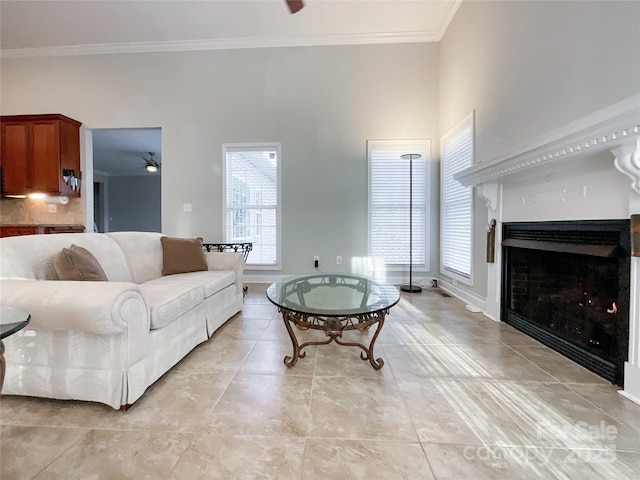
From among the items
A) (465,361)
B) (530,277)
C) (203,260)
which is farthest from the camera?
(203,260)

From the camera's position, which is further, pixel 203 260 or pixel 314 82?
pixel 314 82

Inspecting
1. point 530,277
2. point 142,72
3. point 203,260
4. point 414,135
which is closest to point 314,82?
point 414,135

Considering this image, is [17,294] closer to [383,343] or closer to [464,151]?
[383,343]

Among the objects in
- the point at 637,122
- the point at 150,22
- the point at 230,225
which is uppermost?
the point at 150,22

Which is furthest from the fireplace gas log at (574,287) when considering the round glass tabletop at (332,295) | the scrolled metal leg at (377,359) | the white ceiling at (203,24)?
the white ceiling at (203,24)

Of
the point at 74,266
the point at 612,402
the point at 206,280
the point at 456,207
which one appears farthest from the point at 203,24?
the point at 612,402

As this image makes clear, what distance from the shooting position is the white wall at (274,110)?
151 inches

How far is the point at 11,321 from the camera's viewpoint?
2.94 feet

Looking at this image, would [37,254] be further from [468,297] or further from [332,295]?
[468,297]

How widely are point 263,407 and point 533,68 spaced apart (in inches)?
113

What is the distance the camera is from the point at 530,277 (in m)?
2.23

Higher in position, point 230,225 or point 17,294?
point 230,225

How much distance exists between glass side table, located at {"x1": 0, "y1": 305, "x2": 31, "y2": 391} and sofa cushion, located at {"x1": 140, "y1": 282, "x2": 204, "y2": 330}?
1.43 ft

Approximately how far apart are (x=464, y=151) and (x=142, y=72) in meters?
4.73
